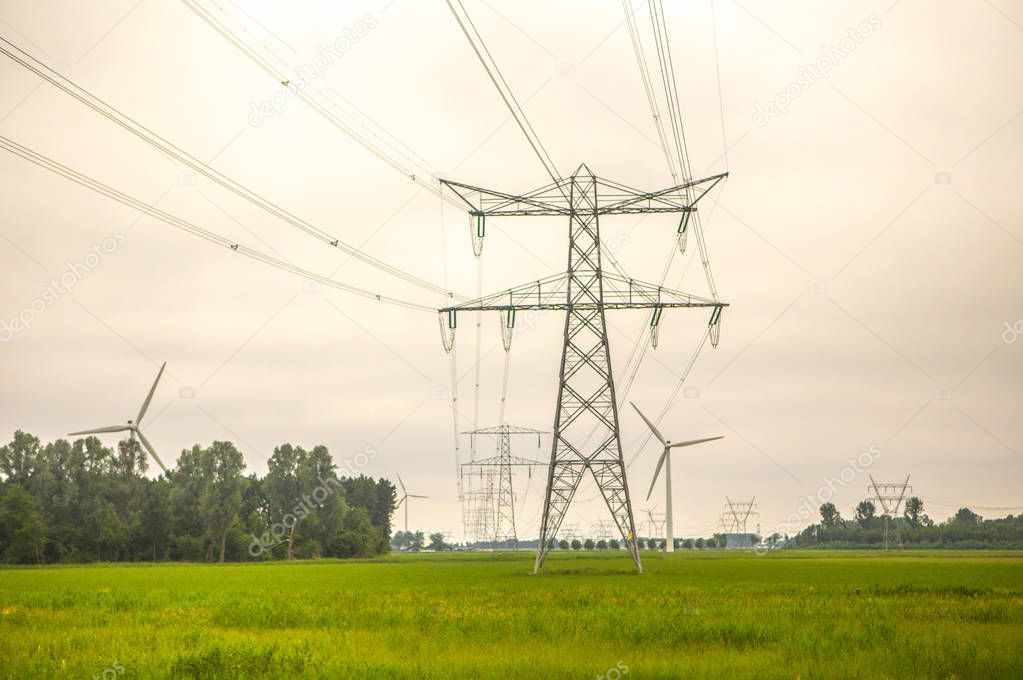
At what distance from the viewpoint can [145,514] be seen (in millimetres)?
156750

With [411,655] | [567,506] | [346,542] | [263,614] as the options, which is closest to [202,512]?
[346,542]

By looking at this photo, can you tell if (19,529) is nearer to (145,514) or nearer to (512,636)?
(145,514)

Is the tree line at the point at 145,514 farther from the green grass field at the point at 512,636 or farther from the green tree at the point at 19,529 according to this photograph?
the green grass field at the point at 512,636

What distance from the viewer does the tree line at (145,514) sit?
5714 inches

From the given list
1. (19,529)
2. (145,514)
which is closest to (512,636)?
(19,529)

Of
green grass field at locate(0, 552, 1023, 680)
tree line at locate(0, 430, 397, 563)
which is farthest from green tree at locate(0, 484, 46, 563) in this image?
green grass field at locate(0, 552, 1023, 680)

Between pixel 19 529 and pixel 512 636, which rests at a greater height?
pixel 19 529

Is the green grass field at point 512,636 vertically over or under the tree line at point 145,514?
under

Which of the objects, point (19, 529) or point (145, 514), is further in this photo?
point (145, 514)

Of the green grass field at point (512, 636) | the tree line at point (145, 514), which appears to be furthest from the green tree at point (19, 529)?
the green grass field at point (512, 636)

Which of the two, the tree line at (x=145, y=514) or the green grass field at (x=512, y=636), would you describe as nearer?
the green grass field at (x=512, y=636)

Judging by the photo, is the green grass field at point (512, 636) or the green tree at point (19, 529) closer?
the green grass field at point (512, 636)

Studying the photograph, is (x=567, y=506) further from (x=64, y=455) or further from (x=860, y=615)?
(x=64, y=455)

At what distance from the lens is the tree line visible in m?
145
